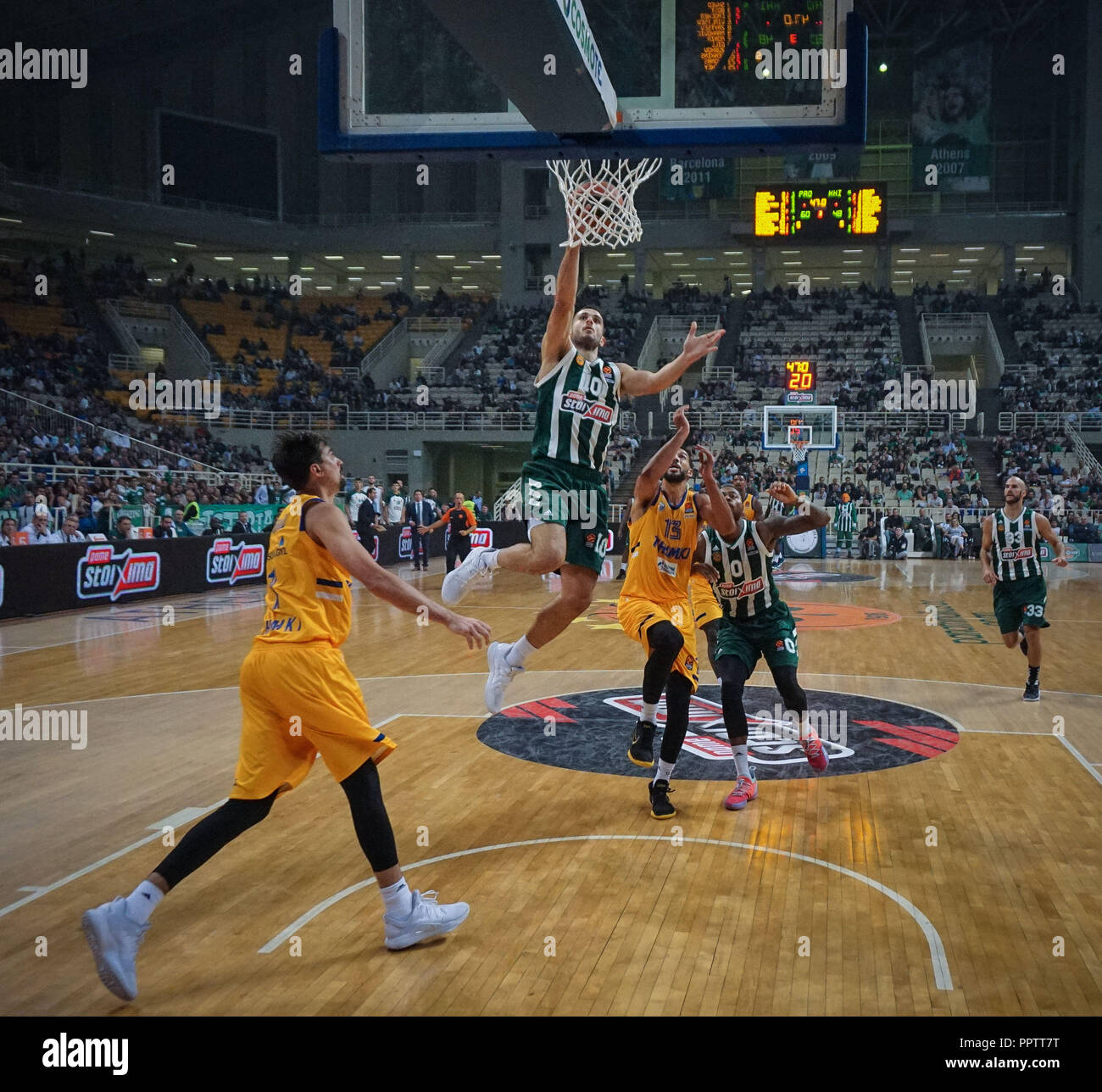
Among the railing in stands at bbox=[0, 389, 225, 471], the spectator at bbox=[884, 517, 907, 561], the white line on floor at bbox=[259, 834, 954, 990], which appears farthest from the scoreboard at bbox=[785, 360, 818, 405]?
the white line on floor at bbox=[259, 834, 954, 990]

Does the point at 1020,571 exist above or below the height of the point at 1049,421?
below

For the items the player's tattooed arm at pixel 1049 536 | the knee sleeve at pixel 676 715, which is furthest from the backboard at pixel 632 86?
the player's tattooed arm at pixel 1049 536

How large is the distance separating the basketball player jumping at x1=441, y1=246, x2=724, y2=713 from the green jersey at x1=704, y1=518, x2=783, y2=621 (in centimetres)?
106

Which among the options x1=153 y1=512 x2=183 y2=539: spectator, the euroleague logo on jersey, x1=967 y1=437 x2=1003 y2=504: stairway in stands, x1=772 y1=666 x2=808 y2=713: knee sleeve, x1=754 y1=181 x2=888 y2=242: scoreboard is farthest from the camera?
x1=754 y1=181 x2=888 y2=242: scoreboard

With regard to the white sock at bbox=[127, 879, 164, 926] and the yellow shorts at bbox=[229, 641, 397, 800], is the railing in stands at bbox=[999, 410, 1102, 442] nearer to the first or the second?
the yellow shorts at bbox=[229, 641, 397, 800]

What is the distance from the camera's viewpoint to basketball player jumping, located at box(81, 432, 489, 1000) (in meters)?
3.89

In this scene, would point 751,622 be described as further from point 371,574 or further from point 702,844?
point 371,574

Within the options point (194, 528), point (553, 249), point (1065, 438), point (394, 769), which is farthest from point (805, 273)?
point (394, 769)

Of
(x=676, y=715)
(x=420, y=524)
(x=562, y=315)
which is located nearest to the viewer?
(x=562, y=315)

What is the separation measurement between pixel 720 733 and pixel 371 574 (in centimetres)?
478

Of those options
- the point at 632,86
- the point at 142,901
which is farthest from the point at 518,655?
the point at 632,86

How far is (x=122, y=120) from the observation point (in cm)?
3791

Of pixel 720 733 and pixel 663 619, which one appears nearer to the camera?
pixel 663 619

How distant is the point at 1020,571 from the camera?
9.41 meters
